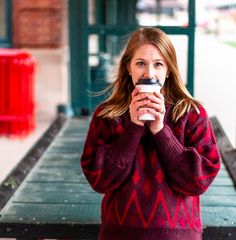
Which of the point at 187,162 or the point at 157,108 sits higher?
the point at 157,108

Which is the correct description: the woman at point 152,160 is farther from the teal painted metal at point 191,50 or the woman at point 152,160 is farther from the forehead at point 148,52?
the teal painted metal at point 191,50

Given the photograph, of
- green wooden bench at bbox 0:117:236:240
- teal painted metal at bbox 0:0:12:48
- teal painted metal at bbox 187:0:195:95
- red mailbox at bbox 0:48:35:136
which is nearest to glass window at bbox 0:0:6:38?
teal painted metal at bbox 0:0:12:48

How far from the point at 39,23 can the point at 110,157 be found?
8.89 meters

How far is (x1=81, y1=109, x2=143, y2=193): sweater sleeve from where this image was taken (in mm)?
2227

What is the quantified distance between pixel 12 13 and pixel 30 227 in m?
8.63

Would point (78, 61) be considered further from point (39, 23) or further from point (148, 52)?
point (39, 23)

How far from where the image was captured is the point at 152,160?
2283 mm

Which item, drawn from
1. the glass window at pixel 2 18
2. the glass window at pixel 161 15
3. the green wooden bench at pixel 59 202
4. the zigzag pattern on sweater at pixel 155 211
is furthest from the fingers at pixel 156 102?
the glass window at pixel 2 18

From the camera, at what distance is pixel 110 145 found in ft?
7.50

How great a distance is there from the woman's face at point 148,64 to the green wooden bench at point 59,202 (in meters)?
0.89

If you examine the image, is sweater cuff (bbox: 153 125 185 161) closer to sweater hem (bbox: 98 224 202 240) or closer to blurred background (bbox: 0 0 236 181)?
sweater hem (bbox: 98 224 202 240)

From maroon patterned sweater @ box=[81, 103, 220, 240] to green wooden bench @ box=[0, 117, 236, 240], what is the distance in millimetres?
583

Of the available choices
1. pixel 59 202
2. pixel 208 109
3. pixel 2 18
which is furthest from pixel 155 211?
pixel 2 18

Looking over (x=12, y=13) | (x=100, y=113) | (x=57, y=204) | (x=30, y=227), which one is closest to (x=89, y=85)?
(x=57, y=204)
